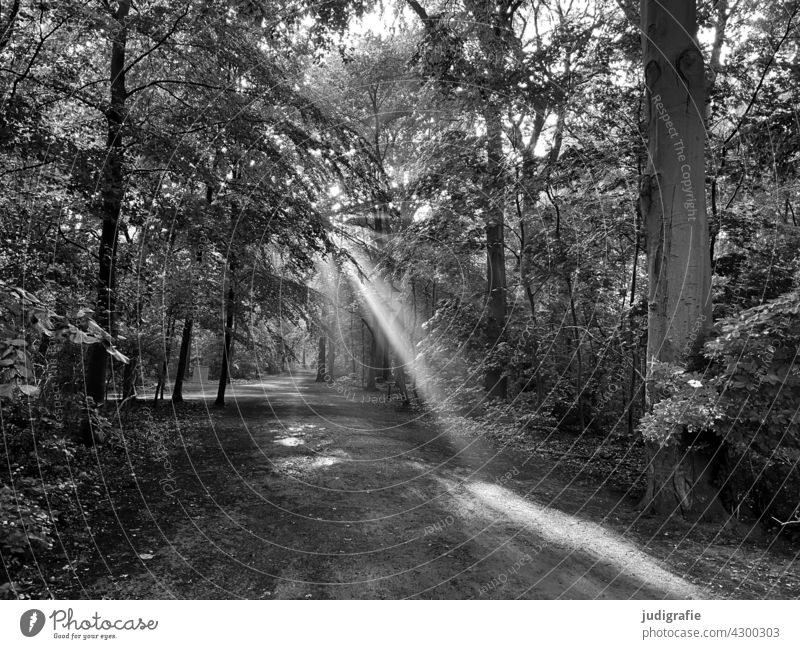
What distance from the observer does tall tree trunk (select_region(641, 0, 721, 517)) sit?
5562 mm

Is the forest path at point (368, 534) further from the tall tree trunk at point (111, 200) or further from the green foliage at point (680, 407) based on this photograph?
the tall tree trunk at point (111, 200)

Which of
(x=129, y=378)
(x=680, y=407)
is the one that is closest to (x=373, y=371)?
(x=129, y=378)

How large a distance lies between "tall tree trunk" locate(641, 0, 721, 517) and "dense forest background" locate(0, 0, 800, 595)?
61mm

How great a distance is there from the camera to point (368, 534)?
17.0 ft

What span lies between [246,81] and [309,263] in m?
3.64

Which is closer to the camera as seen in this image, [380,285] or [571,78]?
[571,78]

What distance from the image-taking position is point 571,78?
332 inches

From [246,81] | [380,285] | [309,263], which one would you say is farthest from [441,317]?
[246,81]

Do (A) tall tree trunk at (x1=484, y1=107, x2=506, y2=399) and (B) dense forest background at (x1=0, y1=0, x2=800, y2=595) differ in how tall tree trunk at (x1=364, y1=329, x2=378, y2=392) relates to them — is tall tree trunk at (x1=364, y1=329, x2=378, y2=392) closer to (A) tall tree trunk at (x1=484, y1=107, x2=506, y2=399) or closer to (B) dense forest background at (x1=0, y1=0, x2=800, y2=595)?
(A) tall tree trunk at (x1=484, y1=107, x2=506, y2=399)

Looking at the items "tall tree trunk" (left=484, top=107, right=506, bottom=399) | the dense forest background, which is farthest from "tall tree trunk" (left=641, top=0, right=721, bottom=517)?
"tall tree trunk" (left=484, top=107, right=506, bottom=399)

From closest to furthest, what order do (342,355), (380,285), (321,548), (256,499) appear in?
(321,548) < (256,499) < (380,285) < (342,355)

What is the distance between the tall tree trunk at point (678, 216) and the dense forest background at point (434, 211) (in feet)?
0.20

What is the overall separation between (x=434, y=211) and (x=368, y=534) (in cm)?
887

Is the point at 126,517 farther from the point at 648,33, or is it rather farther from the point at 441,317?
the point at 441,317
